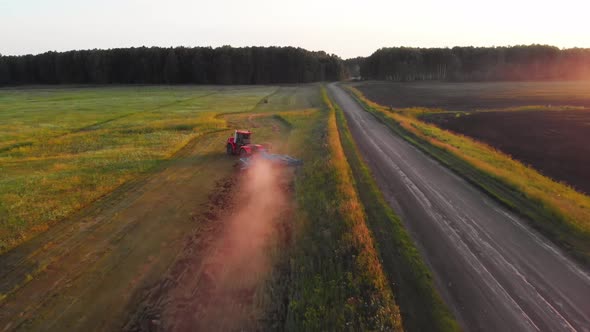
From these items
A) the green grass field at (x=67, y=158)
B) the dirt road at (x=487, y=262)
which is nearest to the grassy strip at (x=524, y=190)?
the dirt road at (x=487, y=262)

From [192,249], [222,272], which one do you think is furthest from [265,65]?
[222,272]

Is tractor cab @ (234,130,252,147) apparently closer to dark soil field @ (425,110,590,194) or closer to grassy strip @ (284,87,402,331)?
grassy strip @ (284,87,402,331)

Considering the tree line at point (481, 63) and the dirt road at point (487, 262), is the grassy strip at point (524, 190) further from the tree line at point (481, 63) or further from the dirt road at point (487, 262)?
the tree line at point (481, 63)

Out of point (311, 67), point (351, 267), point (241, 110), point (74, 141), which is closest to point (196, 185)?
point (351, 267)

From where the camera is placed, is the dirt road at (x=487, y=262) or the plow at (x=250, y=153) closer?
the dirt road at (x=487, y=262)

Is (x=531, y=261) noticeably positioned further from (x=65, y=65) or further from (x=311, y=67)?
(x=65, y=65)

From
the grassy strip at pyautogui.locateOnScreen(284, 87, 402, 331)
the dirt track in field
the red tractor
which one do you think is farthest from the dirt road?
the red tractor
